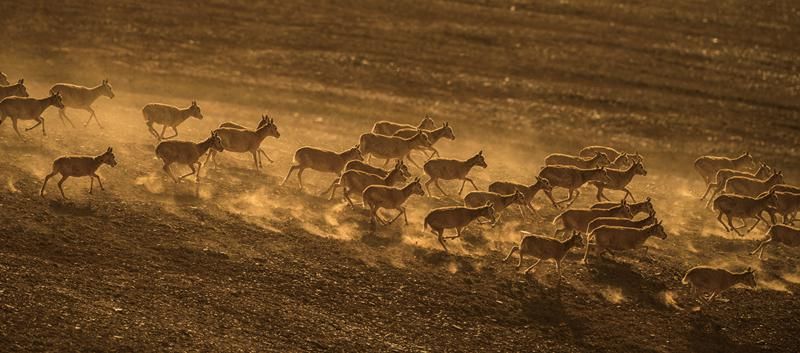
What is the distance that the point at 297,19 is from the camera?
35469 millimetres

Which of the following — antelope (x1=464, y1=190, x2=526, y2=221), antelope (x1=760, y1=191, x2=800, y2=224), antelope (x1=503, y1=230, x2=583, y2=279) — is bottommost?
antelope (x1=503, y1=230, x2=583, y2=279)

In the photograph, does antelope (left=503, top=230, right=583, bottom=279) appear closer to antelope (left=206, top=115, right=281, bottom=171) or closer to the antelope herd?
the antelope herd

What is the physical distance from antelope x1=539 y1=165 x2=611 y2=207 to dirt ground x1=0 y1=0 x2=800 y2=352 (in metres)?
0.64

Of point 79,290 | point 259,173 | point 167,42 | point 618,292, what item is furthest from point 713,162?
point 167,42

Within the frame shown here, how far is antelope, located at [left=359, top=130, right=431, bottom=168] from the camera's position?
18.8m

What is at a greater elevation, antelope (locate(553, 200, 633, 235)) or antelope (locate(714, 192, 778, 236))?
antelope (locate(714, 192, 778, 236))

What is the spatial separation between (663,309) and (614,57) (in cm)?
2092

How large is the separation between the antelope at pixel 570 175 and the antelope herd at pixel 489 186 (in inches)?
0.8

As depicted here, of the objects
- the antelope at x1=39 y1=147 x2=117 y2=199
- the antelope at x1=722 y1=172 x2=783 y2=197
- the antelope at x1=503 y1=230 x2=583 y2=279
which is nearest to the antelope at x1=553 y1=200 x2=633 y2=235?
the antelope at x1=503 y1=230 x2=583 y2=279

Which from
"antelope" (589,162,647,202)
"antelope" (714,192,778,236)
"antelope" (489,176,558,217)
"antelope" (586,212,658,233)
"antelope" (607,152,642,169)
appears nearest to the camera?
"antelope" (586,212,658,233)

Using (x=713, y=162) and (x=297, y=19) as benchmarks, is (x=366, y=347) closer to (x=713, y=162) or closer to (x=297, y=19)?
(x=713, y=162)

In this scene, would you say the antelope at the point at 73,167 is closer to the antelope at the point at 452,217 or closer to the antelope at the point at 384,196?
the antelope at the point at 384,196

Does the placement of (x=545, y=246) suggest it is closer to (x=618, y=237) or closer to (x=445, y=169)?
(x=618, y=237)

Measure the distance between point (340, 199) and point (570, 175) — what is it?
4.51 metres
